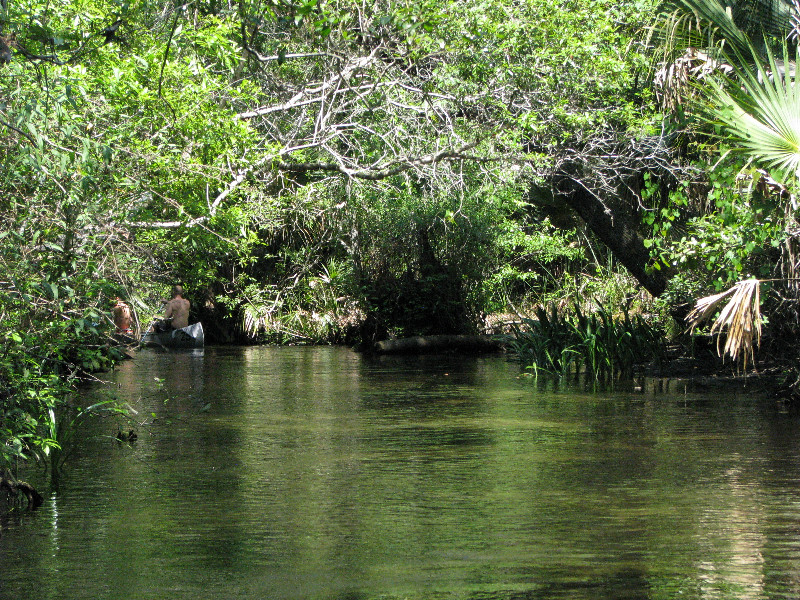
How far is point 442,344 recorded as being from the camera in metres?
22.1

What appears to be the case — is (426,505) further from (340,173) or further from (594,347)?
(340,173)

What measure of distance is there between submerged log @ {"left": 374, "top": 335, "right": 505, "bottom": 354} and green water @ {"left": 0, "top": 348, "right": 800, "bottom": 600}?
885 cm

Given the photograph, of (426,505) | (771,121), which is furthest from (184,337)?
(426,505)

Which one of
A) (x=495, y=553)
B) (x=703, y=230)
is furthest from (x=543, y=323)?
(x=495, y=553)

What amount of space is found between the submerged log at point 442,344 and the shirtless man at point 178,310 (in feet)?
14.5

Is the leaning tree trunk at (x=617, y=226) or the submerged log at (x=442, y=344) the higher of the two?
the leaning tree trunk at (x=617, y=226)

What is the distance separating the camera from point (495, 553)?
5.96 metres

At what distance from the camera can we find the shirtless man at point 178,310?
2325 cm

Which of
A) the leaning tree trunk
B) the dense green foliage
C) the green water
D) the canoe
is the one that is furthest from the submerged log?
the green water

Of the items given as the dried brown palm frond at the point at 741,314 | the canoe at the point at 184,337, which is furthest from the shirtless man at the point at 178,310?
the dried brown palm frond at the point at 741,314

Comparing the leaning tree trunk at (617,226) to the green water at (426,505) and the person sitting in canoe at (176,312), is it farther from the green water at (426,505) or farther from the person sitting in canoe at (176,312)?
the person sitting in canoe at (176,312)

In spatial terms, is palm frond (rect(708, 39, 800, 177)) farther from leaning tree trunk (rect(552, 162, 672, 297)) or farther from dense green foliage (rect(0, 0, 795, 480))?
leaning tree trunk (rect(552, 162, 672, 297))

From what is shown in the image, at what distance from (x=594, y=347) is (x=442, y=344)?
6828 millimetres

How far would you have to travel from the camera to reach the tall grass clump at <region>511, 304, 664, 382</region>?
15703 mm
